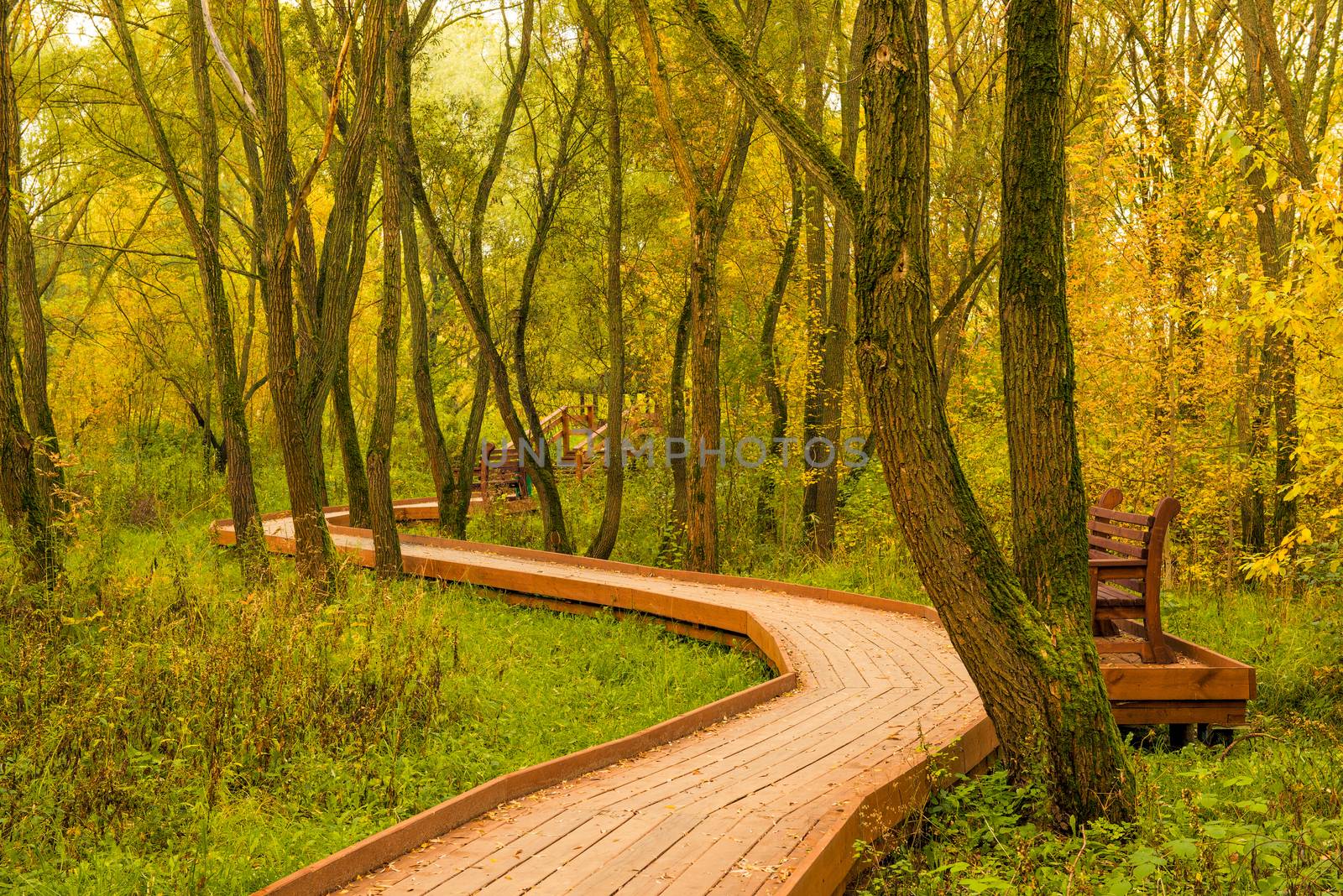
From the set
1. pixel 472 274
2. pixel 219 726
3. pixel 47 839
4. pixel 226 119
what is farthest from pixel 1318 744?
pixel 226 119

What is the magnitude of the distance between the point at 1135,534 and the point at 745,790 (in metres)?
3.17

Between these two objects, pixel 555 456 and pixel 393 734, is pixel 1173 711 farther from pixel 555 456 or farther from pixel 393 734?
pixel 555 456

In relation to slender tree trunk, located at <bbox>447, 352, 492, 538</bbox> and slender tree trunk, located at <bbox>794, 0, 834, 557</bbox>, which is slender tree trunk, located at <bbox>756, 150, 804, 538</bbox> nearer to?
slender tree trunk, located at <bbox>794, 0, 834, 557</bbox>

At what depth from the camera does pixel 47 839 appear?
4355mm

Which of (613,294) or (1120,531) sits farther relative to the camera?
(613,294)

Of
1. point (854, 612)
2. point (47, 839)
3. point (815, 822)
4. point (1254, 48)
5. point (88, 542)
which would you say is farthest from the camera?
point (1254, 48)

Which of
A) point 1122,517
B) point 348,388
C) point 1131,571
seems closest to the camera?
point 1131,571

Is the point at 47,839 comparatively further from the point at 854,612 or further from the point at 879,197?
the point at 854,612

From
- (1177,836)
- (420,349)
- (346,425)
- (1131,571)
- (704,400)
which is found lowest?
(1177,836)

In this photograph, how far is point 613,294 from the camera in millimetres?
13266

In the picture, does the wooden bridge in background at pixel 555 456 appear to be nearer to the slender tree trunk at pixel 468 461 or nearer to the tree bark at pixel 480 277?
the slender tree trunk at pixel 468 461

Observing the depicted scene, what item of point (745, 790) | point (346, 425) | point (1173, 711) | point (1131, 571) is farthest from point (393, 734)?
point (346, 425)

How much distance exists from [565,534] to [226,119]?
8.23 metres

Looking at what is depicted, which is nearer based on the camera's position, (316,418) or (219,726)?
(219,726)
